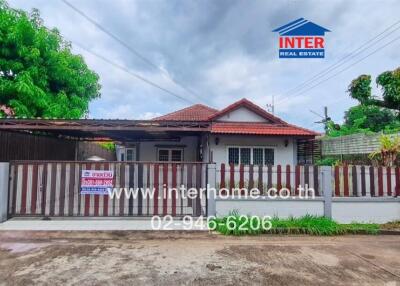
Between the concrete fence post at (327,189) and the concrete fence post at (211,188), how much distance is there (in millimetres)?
2863

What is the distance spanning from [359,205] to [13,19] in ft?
44.4

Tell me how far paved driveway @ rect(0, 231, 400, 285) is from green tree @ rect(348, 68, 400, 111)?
6.57 meters

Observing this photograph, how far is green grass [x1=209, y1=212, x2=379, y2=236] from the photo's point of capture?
20.3ft

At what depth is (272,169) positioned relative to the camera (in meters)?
6.88

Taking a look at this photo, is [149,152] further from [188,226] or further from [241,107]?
[188,226]

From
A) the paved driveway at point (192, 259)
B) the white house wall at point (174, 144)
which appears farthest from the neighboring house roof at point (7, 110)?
the paved driveway at point (192, 259)

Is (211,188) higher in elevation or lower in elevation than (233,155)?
lower

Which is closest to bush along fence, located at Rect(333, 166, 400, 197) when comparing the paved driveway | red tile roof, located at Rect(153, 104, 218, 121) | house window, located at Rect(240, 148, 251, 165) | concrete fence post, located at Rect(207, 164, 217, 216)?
the paved driveway

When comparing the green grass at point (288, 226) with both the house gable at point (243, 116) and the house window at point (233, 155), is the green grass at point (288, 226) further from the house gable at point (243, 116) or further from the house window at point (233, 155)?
the house gable at point (243, 116)

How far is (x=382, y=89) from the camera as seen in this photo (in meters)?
10.3

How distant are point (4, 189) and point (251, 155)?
9.19 meters

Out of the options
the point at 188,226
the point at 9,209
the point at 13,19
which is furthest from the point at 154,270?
the point at 13,19

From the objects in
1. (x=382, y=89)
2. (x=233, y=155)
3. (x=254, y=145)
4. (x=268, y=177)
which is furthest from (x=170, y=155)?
(x=382, y=89)

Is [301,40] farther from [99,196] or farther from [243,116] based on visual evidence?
[99,196]
